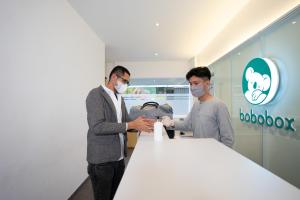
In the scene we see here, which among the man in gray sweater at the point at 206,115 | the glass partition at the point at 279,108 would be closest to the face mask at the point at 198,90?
the man in gray sweater at the point at 206,115

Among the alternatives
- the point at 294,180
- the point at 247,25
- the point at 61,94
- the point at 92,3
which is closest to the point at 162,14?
the point at 92,3

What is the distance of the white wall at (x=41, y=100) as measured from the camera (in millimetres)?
1566

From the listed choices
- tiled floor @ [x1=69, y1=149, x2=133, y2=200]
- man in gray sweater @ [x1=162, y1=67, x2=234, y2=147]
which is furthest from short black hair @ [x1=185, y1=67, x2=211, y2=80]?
tiled floor @ [x1=69, y1=149, x2=133, y2=200]

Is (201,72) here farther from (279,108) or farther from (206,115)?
(279,108)

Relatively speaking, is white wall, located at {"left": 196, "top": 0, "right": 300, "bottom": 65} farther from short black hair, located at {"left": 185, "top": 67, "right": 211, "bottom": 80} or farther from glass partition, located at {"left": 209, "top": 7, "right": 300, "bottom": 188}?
short black hair, located at {"left": 185, "top": 67, "right": 211, "bottom": 80}

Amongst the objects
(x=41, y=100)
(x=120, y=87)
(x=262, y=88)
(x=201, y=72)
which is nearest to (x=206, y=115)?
(x=201, y=72)

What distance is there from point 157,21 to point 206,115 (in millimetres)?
2372

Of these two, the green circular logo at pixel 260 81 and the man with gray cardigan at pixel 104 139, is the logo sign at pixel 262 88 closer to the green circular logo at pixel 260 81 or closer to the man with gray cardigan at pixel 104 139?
the green circular logo at pixel 260 81

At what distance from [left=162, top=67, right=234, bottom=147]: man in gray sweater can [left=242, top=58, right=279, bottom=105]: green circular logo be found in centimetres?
86

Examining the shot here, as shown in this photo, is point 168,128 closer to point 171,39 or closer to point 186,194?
point 186,194

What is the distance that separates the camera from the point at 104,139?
1501 mm

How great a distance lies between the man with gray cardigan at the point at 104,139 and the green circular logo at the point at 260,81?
1.52 metres

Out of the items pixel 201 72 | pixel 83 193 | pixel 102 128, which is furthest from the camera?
pixel 83 193

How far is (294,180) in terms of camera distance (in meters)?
1.90
